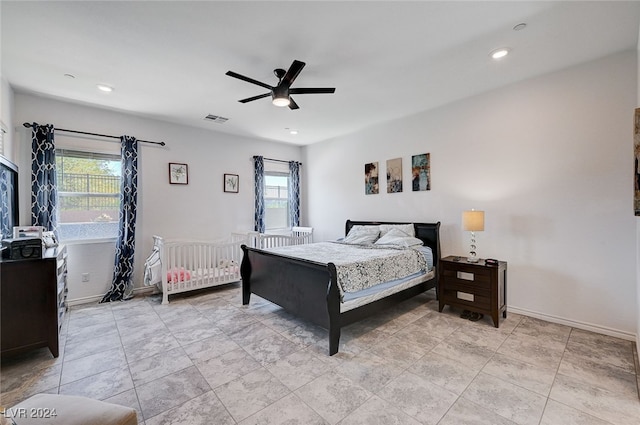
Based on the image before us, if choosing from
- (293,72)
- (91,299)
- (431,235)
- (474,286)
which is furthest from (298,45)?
(91,299)

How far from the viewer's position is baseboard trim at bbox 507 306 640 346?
2.72 metres

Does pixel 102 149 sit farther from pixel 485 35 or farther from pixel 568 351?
pixel 568 351

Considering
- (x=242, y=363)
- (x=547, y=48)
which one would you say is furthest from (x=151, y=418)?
(x=547, y=48)

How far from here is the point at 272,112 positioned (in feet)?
14.0

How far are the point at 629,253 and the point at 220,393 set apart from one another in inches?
156

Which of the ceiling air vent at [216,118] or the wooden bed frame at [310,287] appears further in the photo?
the ceiling air vent at [216,118]

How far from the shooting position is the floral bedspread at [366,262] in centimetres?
274

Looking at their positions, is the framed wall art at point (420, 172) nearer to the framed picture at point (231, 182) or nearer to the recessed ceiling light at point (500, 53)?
the recessed ceiling light at point (500, 53)

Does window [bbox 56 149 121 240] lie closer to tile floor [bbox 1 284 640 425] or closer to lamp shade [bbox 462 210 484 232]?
tile floor [bbox 1 284 640 425]

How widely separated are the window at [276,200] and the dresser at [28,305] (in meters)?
3.78

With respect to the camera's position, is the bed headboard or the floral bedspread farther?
the bed headboard

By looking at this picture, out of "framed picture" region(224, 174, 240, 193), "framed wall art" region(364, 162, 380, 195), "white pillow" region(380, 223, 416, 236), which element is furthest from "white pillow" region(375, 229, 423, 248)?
"framed picture" region(224, 174, 240, 193)

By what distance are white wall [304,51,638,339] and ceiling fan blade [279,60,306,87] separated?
2.03m

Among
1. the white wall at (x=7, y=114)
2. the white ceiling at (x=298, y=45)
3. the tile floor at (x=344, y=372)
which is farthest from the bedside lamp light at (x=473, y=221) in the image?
the white wall at (x=7, y=114)
